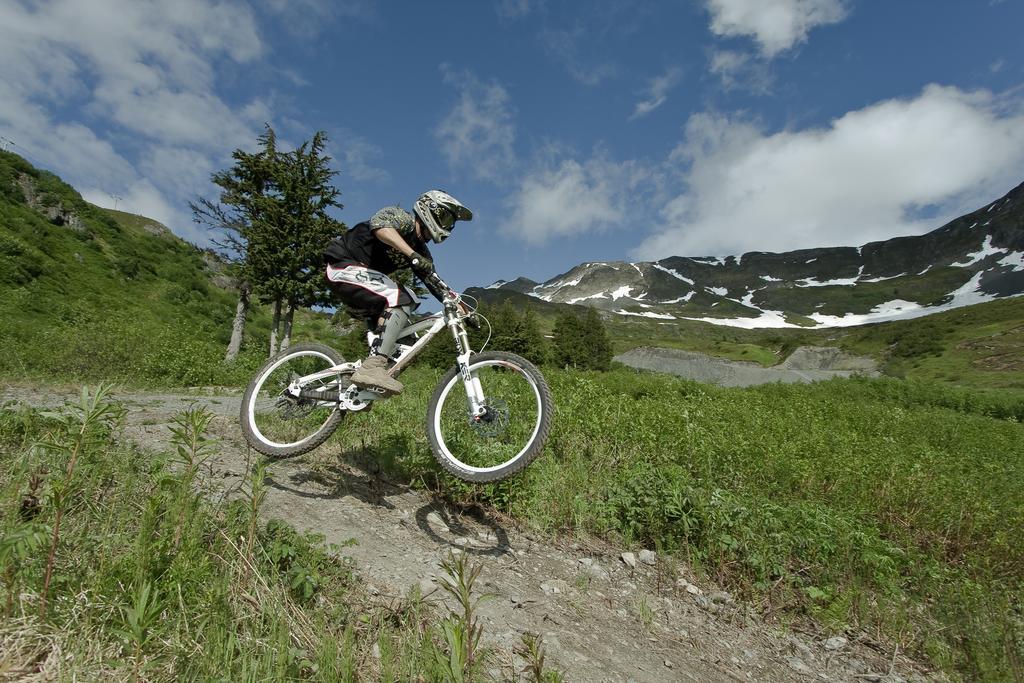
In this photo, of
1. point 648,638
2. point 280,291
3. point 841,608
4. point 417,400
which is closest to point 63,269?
point 280,291

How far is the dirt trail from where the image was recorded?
3.92m

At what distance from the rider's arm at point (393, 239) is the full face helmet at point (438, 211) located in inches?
14.3

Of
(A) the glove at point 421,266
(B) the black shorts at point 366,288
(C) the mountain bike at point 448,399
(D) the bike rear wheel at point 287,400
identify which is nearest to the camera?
(C) the mountain bike at point 448,399

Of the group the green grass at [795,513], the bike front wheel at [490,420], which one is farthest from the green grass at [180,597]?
the green grass at [795,513]

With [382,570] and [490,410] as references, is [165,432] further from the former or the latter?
[490,410]

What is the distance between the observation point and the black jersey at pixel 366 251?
19.5 feet

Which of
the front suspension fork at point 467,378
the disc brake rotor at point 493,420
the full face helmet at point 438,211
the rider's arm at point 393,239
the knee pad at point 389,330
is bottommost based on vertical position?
the disc brake rotor at point 493,420

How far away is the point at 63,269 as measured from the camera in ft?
76.1

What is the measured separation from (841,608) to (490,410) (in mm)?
4508

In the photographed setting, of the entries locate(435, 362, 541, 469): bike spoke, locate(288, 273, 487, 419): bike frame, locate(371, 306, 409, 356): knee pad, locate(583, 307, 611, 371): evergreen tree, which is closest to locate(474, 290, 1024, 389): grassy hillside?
locate(583, 307, 611, 371): evergreen tree

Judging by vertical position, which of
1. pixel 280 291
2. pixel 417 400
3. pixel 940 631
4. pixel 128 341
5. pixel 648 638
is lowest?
pixel 940 631

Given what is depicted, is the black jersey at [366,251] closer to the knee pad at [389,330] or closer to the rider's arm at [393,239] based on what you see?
the rider's arm at [393,239]

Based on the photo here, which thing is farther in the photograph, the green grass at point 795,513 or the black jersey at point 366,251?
the black jersey at point 366,251

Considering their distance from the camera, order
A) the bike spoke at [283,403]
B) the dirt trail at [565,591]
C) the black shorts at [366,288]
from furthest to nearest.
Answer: the bike spoke at [283,403] → the black shorts at [366,288] → the dirt trail at [565,591]
